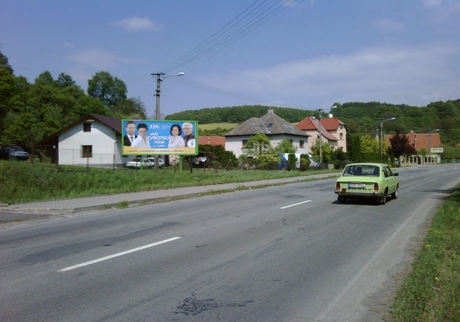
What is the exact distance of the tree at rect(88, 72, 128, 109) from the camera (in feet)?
355

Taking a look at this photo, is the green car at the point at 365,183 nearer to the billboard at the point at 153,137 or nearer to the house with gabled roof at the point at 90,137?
the billboard at the point at 153,137

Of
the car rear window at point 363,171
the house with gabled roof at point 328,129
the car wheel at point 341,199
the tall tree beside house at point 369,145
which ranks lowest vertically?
the car wheel at point 341,199

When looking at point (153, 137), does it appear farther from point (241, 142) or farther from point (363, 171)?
point (241, 142)

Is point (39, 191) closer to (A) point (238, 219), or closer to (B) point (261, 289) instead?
(A) point (238, 219)

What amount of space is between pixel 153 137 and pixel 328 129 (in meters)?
58.4

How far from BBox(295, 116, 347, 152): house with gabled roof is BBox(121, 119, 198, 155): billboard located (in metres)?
45.9

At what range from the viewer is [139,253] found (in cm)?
809

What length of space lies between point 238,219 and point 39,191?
10122mm

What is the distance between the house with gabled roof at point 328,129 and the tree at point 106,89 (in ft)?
166


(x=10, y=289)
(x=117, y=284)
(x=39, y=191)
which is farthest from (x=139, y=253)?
(x=39, y=191)

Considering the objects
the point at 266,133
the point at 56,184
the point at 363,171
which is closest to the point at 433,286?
the point at 363,171

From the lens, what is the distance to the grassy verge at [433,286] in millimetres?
4969

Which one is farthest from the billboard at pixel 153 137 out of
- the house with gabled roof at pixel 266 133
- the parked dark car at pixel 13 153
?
the house with gabled roof at pixel 266 133

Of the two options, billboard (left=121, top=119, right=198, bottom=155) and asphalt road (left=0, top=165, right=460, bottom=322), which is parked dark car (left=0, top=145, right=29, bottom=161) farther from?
asphalt road (left=0, top=165, right=460, bottom=322)
